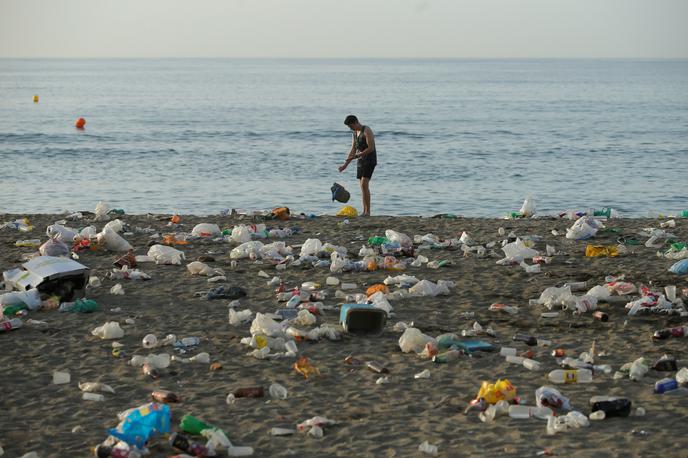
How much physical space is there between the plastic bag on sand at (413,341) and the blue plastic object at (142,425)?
202 centimetres

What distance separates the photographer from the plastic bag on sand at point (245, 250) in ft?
31.6

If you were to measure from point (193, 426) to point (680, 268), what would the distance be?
18.2 feet

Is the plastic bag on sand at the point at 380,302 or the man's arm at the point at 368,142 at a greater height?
the man's arm at the point at 368,142

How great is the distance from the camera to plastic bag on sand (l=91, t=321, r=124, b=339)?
6.82 metres

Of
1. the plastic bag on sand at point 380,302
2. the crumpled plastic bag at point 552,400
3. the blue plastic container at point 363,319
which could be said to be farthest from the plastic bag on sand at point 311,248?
the crumpled plastic bag at point 552,400

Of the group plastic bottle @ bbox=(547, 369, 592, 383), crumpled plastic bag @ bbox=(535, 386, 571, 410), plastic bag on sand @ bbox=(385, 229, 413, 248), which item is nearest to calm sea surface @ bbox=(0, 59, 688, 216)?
plastic bag on sand @ bbox=(385, 229, 413, 248)

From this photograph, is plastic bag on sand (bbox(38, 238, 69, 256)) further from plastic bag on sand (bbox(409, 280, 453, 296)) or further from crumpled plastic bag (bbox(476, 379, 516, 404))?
crumpled plastic bag (bbox(476, 379, 516, 404))

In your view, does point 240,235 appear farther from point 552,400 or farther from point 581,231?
point 552,400

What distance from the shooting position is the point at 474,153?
1093 inches

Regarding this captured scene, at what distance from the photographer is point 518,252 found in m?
9.49

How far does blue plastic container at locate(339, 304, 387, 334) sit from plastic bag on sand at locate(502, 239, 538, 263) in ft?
9.49

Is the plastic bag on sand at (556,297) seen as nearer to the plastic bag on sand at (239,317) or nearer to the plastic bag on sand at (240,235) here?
the plastic bag on sand at (239,317)

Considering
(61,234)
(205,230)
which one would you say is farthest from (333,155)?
(61,234)

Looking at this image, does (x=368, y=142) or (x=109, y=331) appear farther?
(x=368, y=142)
